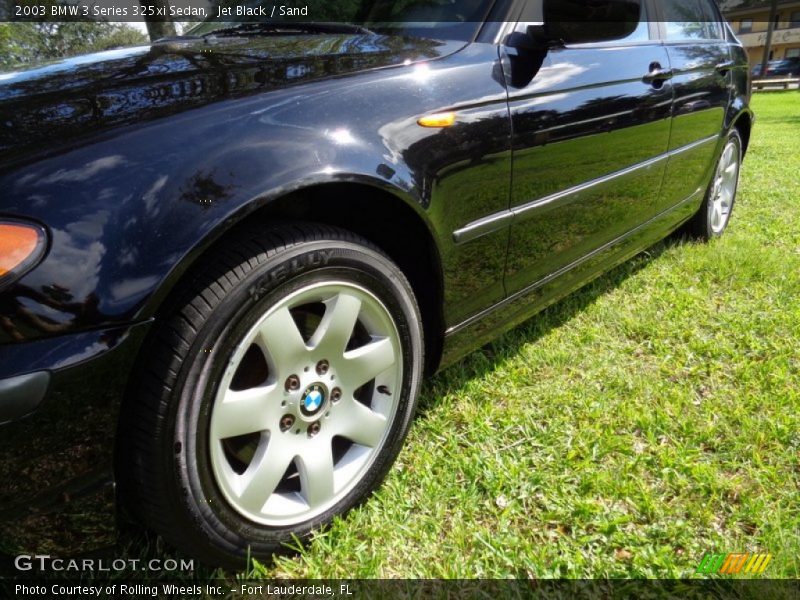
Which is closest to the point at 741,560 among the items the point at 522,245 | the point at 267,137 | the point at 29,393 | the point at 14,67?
the point at 522,245

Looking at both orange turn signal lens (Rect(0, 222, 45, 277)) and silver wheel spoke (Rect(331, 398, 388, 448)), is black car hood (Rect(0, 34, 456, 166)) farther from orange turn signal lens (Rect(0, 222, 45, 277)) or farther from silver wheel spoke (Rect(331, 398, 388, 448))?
silver wheel spoke (Rect(331, 398, 388, 448))

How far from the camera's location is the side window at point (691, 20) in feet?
9.55

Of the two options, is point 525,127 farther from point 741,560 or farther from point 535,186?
point 741,560

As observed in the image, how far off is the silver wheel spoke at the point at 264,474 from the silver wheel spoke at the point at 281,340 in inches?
7.6

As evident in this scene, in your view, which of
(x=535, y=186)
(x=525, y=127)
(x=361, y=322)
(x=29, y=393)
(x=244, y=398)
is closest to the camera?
(x=29, y=393)

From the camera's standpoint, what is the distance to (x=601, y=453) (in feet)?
6.15

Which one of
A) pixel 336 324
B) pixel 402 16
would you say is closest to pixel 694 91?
pixel 402 16

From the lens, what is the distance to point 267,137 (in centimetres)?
127

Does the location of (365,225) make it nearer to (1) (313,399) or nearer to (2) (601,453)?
(1) (313,399)

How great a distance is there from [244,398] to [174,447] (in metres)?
0.18

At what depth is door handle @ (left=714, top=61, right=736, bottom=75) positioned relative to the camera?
3.18 m

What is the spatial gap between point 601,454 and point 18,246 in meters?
1.64

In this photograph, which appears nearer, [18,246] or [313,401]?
[18,246]

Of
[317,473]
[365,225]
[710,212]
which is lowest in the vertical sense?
[710,212]
